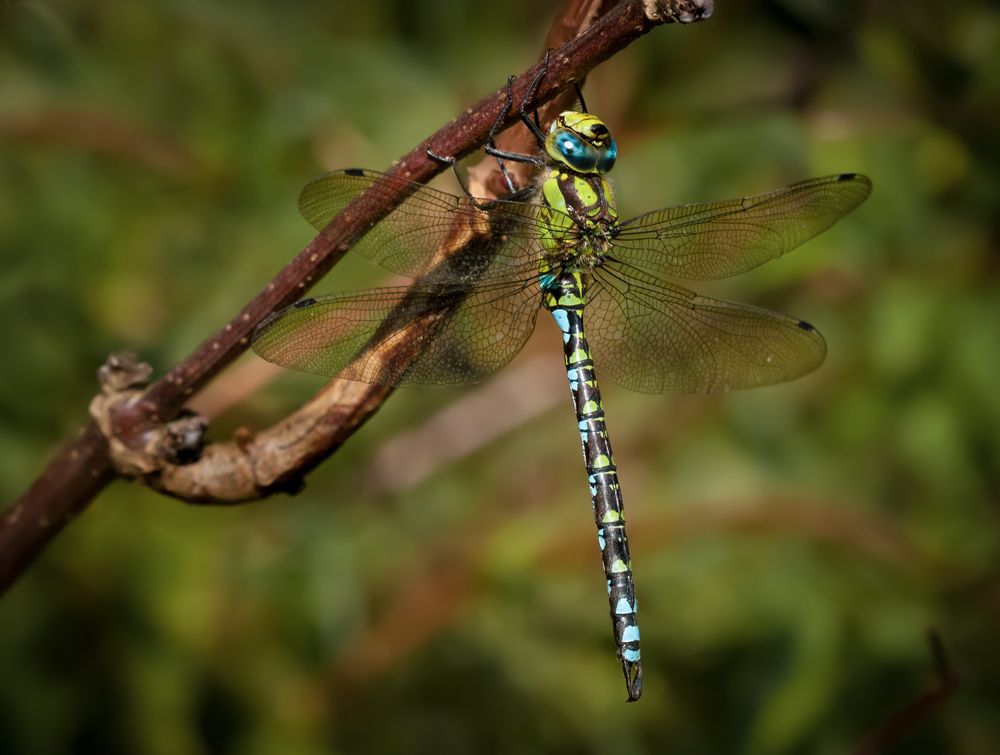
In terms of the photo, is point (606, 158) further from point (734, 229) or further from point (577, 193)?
point (734, 229)

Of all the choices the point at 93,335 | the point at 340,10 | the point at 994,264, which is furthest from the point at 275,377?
the point at 994,264

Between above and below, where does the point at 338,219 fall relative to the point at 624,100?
below

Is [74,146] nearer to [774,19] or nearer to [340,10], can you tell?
[340,10]

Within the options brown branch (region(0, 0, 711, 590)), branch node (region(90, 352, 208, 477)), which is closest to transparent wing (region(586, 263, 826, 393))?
brown branch (region(0, 0, 711, 590))

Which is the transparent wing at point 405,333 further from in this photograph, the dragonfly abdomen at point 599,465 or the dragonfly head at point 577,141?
the dragonfly head at point 577,141

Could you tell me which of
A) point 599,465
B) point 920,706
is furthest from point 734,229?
point 920,706
